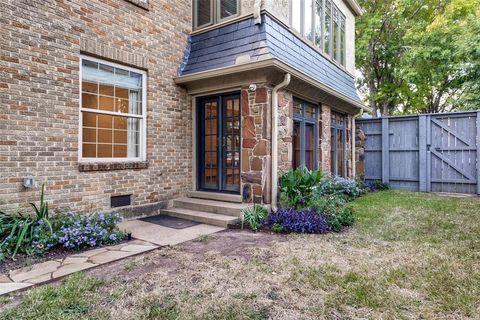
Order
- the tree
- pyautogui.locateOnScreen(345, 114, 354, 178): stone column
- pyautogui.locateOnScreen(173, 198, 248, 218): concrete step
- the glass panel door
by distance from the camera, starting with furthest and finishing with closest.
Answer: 1. the tree
2. pyautogui.locateOnScreen(345, 114, 354, 178): stone column
3. the glass panel door
4. pyautogui.locateOnScreen(173, 198, 248, 218): concrete step

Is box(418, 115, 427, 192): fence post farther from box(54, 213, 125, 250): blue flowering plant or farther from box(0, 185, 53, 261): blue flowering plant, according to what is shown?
box(0, 185, 53, 261): blue flowering plant

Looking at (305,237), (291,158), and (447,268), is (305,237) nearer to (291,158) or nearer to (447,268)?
(447,268)

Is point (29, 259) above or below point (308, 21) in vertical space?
below

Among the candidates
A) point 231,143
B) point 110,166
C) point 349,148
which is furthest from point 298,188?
point 349,148

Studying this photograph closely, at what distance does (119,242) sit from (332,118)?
22.1 feet

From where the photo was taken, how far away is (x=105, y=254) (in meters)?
3.61

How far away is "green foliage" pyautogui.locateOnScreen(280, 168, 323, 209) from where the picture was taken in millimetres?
5613

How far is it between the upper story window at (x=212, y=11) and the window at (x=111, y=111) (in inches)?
80.7

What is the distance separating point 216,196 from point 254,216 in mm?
1248

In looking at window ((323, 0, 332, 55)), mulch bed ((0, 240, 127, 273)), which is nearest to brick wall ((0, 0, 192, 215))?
mulch bed ((0, 240, 127, 273))

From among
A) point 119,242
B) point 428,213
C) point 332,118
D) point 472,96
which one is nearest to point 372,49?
point 472,96

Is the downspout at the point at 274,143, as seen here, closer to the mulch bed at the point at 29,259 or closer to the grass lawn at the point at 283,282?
the grass lawn at the point at 283,282

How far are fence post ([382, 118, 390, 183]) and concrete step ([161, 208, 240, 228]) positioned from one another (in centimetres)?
695

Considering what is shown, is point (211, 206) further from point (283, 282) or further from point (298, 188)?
point (283, 282)
